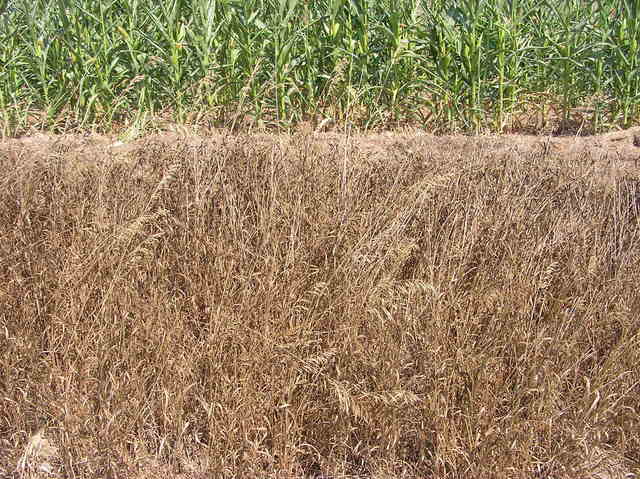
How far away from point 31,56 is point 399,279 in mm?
4156

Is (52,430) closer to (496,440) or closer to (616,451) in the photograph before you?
(496,440)

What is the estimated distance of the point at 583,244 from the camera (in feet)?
11.1

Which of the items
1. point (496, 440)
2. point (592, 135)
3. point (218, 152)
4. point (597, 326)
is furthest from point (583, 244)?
point (592, 135)

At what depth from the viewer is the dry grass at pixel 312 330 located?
2680 mm

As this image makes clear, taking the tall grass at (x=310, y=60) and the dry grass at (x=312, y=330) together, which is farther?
the tall grass at (x=310, y=60)

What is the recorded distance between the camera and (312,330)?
3000 mm

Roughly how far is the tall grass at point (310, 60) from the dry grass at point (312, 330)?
221cm

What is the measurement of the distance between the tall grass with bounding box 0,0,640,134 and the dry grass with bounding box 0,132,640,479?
2.21 metres

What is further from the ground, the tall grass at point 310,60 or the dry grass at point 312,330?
the tall grass at point 310,60

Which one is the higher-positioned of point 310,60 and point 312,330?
point 310,60

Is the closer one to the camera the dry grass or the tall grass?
the dry grass

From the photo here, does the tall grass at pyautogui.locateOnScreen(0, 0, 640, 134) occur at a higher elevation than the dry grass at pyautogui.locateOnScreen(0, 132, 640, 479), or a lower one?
higher

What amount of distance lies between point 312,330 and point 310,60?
11.0ft

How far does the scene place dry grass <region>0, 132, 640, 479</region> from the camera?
268cm
